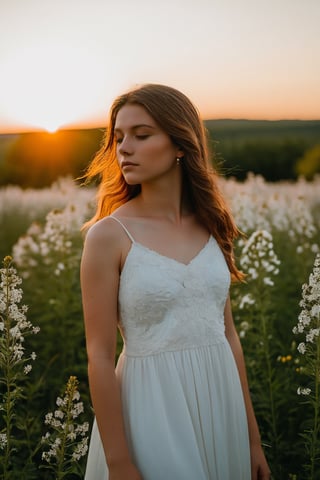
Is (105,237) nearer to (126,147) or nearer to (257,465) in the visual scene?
(126,147)

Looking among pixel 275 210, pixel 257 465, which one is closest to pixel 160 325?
pixel 257 465

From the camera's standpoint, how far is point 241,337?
15.0ft

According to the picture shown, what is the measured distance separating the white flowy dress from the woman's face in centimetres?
24

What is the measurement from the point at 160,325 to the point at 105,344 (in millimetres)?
239

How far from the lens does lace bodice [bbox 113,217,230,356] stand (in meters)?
2.51

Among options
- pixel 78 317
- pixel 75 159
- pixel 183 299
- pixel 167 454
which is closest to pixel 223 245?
pixel 183 299

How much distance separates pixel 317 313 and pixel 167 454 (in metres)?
1.00

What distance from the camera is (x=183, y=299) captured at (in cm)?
259

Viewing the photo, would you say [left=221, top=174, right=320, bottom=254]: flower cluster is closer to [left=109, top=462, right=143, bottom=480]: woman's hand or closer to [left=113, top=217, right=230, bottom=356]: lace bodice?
[left=113, top=217, right=230, bottom=356]: lace bodice

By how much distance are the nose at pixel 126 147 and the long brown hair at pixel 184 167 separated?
0.50 feet

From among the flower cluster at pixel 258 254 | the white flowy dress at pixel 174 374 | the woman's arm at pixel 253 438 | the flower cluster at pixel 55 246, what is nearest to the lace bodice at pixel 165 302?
the white flowy dress at pixel 174 374

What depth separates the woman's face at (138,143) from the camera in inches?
103

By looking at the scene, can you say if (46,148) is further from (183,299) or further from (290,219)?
(183,299)

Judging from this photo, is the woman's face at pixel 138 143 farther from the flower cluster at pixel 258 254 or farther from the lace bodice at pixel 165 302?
the flower cluster at pixel 258 254
